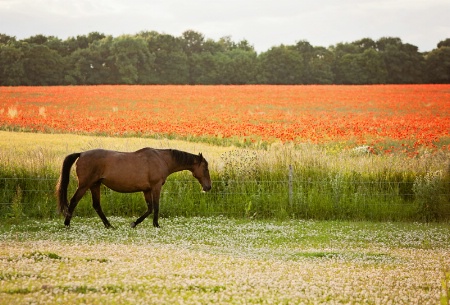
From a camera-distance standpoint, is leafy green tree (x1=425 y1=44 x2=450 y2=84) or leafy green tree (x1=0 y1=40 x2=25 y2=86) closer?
leafy green tree (x1=0 y1=40 x2=25 y2=86)

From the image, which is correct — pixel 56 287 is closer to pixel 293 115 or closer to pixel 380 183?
pixel 380 183

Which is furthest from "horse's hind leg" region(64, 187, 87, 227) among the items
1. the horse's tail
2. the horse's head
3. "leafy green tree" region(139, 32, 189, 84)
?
"leafy green tree" region(139, 32, 189, 84)

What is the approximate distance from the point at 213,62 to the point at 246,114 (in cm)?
4252

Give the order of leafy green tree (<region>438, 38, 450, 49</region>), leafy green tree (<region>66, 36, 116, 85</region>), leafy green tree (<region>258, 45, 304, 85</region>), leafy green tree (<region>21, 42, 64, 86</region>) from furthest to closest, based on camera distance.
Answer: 1. leafy green tree (<region>258, 45, 304, 85</region>)
2. leafy green tree (<region>438, 38, 450, 49</region>)
3. leafy green tree (<region>66, 36, 116, 85</region>)
4. leafy green tree (<region>21, 42, 64, 86</region>)

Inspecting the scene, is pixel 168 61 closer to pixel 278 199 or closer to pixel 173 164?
pixel 278 199

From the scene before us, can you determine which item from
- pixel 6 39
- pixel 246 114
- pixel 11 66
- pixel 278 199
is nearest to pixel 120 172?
pixel 278 199

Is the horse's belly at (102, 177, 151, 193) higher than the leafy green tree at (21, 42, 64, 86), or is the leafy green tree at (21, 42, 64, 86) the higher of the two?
the leafy green tree at (21, 42, 64, 86)

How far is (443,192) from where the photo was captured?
18.8 meters

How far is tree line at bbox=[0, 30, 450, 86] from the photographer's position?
173 ft

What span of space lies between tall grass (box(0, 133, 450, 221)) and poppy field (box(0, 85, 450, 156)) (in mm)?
4851

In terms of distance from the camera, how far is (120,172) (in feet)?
51.9

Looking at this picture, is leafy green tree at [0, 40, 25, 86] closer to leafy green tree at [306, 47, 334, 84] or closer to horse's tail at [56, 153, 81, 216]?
horse's tail at [56, 153, 81, 216]

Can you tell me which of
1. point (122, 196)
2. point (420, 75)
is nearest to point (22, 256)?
point (122, 196)

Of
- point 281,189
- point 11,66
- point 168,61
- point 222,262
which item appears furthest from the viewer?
point 168,61
